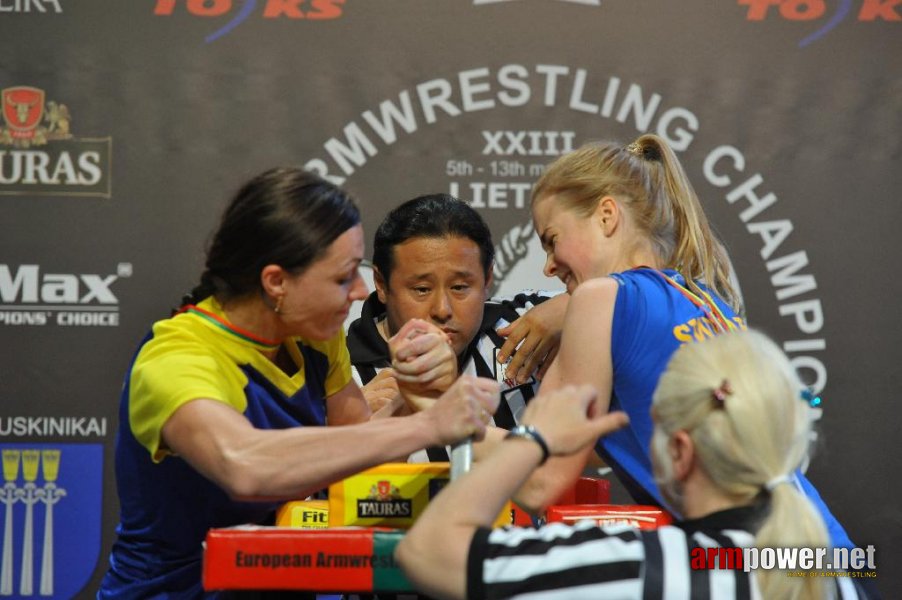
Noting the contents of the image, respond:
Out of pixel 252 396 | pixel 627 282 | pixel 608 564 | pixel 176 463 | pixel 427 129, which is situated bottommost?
pixel 608 564

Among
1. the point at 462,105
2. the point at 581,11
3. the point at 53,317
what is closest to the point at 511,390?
the point at 462,105

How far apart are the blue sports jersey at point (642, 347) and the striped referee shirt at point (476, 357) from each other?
752 mm

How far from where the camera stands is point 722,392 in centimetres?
125

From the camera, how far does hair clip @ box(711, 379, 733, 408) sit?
125 centimetres

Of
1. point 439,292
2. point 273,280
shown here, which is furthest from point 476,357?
point 273,280

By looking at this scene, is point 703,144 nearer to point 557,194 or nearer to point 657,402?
point 557,194

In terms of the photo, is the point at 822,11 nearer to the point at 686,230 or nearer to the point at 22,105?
the point at 686,230

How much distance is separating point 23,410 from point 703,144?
6.98 ft

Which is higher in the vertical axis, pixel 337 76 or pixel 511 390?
pixel 337 76

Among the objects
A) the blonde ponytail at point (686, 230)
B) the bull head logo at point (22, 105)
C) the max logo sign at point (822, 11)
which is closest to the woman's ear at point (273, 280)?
the blonde ponytail at point (686, 230)

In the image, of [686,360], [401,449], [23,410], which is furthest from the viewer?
[23,410]

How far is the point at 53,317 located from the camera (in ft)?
10.2

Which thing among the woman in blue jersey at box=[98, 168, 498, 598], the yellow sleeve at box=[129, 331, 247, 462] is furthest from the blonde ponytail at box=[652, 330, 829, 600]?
the yellow sleeve at box=[129, 331, 247, 462]

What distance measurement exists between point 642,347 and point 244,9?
6.17ft
